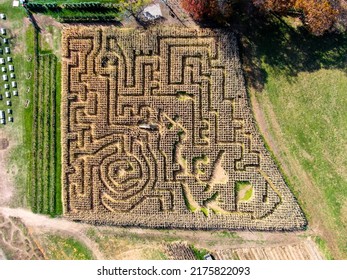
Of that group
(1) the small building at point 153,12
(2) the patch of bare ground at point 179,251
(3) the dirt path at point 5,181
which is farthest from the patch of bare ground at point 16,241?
(1) the small building at point 153,12

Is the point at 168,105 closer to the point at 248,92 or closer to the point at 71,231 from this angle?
the point at 248,92

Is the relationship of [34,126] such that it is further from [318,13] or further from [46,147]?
[318,13]

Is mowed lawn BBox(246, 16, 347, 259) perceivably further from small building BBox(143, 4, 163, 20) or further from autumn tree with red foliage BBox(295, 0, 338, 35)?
small building BBox(143, 4, 163, 20)

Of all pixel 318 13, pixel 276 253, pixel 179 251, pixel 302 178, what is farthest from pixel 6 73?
pixel 276 253

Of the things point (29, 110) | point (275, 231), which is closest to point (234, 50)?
point (275, 231)

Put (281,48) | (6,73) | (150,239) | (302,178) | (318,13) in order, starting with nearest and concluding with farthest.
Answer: (318,13)
(302,178)
(281,48)
(150,239)
(6,73)

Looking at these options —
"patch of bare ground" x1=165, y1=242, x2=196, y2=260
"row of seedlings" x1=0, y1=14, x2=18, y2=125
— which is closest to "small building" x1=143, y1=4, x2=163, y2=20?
"row of seedlings" x1=0, y1=14, x2=18, y2=125
